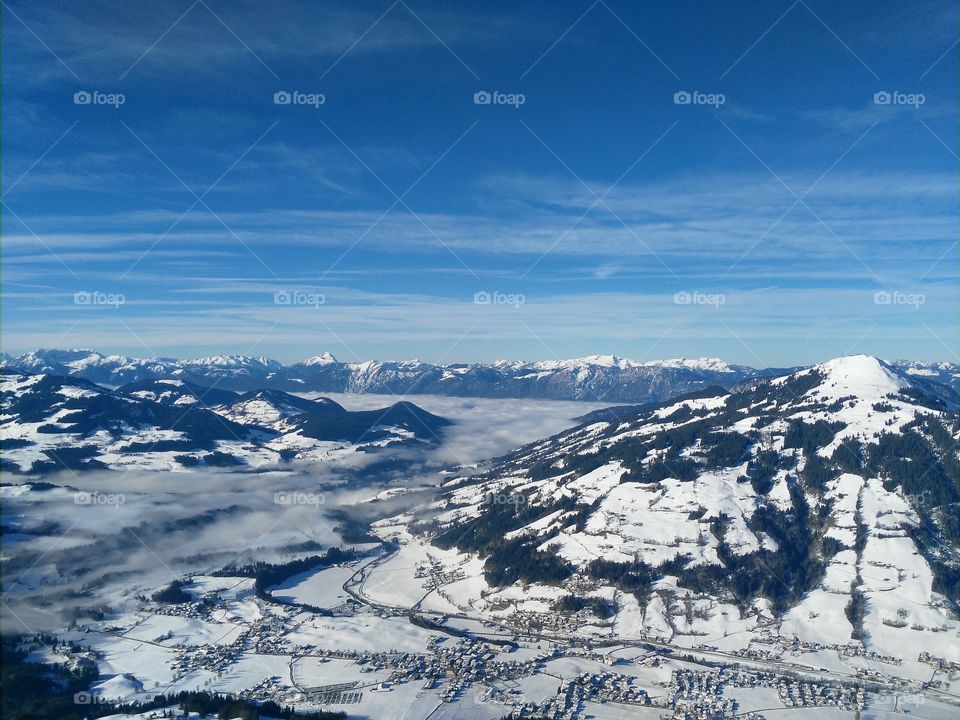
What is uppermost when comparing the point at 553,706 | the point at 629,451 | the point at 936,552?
the point at 629,451

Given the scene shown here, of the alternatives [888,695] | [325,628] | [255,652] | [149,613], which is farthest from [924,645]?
[149,613]

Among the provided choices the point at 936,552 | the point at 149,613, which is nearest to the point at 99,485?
the point at 149,613

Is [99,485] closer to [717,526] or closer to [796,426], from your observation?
[717,526]

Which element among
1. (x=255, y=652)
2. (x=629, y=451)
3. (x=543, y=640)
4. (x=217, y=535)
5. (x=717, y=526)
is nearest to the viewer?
(x=255, y=652)

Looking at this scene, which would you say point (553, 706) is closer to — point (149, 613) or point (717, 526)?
point (717, 526)

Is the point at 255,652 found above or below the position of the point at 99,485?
below

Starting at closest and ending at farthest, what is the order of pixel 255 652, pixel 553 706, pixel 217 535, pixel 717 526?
pixel 553 706 → pixel 255 652 → pixel 717 526 → pixel 217 535

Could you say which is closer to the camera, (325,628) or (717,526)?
(325,628)
